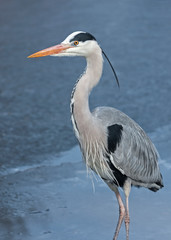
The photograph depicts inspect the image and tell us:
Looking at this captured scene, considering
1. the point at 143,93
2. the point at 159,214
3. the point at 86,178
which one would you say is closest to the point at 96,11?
the point at 143,93

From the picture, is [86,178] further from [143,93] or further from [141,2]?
[141,2]

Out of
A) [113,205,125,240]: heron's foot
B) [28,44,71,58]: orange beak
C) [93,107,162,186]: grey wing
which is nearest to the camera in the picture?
[28,44,71,58]: orange beak

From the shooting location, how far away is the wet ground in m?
4.41

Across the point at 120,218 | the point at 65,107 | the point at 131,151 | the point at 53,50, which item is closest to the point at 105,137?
the point at 131,151

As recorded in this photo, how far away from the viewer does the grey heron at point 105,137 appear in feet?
13.0

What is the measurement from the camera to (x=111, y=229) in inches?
169

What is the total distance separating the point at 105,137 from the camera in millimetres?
4133

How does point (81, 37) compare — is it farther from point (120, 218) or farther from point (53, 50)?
point (120, 218)

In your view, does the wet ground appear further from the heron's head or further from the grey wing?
the heron's head

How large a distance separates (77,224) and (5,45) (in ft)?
17.3

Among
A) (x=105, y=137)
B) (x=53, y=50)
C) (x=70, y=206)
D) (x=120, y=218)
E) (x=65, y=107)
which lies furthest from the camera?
(x=65, y=107)

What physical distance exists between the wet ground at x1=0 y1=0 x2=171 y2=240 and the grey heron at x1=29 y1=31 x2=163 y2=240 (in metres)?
0.32

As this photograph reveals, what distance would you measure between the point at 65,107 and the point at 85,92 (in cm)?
289

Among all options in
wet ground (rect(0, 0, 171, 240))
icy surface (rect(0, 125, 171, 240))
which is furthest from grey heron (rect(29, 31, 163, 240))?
wet ground (rect(0, 0, 171, 240))
